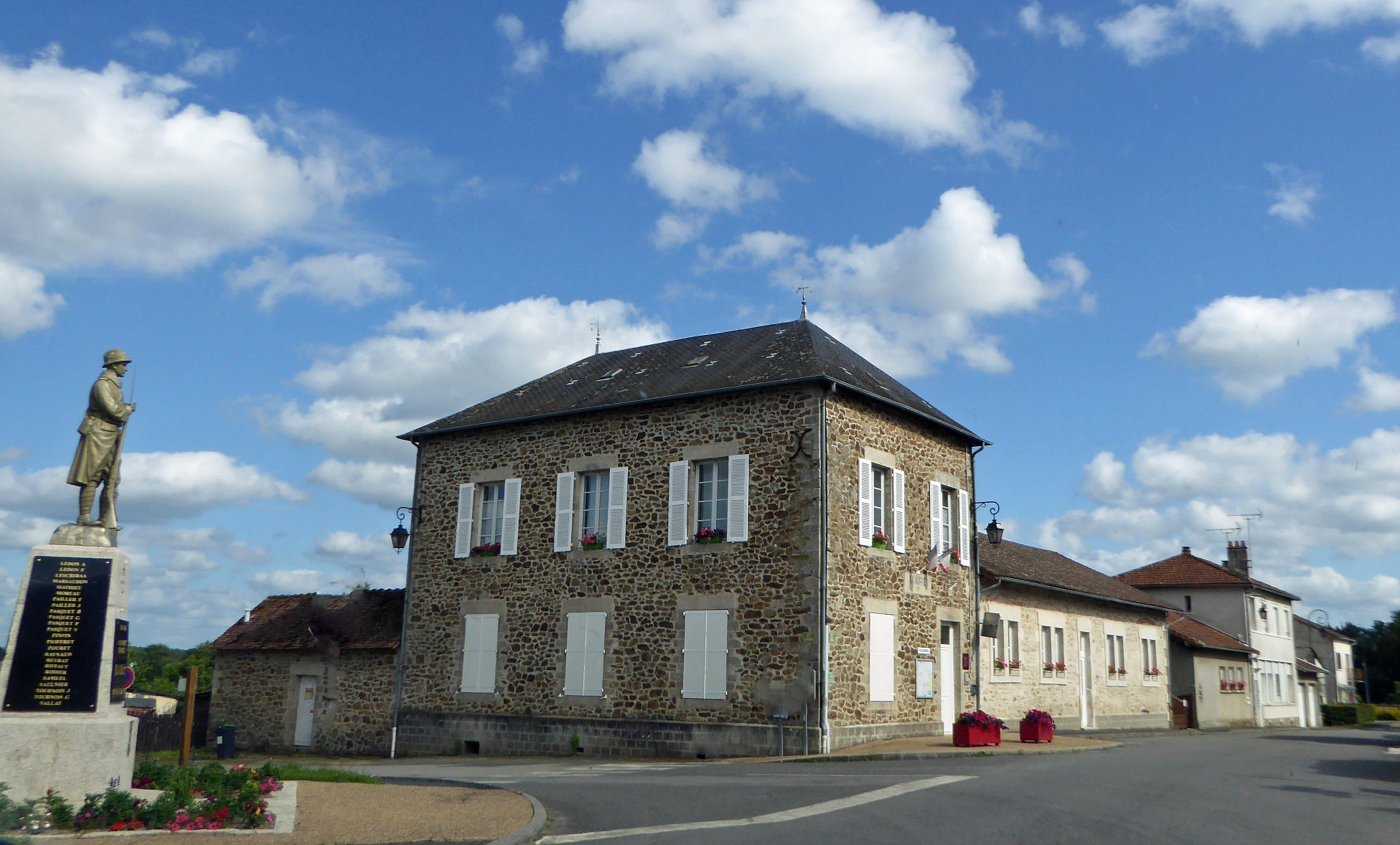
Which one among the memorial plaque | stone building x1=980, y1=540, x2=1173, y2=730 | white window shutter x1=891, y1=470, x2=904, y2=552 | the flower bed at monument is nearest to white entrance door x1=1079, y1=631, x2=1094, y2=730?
stone building x1=980, y1=540, x2=1173, y2=730

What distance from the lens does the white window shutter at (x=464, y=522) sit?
64.8 feet

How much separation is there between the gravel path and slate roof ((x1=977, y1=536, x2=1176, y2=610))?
13011mm

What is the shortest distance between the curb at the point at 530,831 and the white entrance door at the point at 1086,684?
18.1m

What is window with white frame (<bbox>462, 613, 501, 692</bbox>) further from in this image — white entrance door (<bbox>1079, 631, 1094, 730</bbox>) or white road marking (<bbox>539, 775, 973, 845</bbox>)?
white entrance door (<bbox>1079, 631, 1094, 730</bbox>)

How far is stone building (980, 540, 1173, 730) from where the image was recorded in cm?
2092

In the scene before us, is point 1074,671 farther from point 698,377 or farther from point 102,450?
point 102,450

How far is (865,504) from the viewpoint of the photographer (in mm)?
16859

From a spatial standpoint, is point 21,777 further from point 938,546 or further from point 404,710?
point 938,546

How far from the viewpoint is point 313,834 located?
298 inches

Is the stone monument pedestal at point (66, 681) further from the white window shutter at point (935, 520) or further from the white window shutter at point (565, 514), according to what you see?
the white window shutter at point (935, 520)

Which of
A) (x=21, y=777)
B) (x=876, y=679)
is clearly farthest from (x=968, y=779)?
(x=21, y=777)

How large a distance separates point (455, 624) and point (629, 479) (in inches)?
177

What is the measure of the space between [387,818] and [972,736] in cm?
983

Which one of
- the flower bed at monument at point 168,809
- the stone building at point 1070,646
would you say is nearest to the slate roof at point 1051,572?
the stone building at point 1070,646
